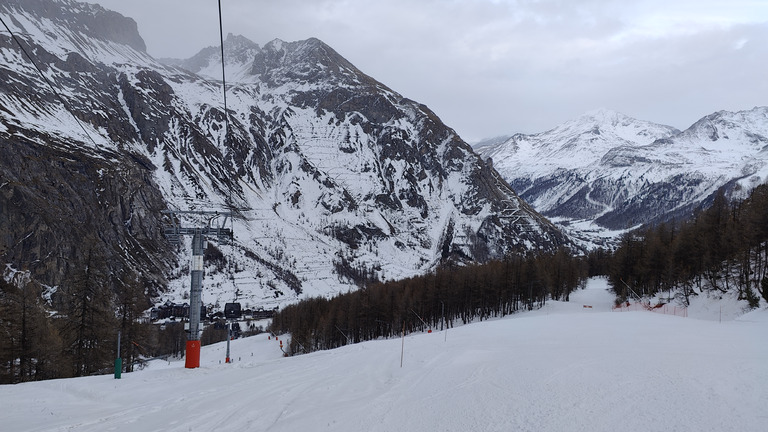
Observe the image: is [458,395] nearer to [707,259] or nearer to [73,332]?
[73,332]

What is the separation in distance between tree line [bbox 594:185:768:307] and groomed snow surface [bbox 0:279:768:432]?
3441 cm

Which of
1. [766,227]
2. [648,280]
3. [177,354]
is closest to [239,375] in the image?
[766,227]

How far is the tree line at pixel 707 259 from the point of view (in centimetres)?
4600

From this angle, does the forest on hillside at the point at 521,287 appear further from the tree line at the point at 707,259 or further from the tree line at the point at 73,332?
the tree line at the point at 73,332

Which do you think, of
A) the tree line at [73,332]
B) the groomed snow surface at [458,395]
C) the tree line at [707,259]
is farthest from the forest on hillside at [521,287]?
the groomed snow surface at [458,395]

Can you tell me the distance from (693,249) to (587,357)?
55.8 meters

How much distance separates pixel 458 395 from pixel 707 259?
55.4m

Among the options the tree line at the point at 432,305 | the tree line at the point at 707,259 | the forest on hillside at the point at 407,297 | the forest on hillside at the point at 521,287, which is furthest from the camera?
the tree line at the point at 432,305

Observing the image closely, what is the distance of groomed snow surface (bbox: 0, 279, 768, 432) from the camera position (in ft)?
28.4

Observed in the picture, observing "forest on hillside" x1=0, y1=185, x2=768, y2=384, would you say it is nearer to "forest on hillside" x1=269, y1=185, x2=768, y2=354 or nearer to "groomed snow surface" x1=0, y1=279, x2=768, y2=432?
"forest on hillside" x1=269, y1=185, x2=768, y2=354

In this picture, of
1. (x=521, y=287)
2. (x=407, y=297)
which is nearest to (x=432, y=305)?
(x=407, y=297)

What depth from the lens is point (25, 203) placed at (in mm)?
133125

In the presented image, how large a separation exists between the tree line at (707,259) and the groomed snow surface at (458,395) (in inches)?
1355

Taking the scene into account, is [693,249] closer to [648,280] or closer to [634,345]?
[648,280]
